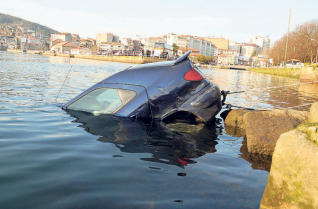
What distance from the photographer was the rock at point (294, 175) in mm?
2021

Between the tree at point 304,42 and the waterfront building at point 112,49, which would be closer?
the tree at point 304,42

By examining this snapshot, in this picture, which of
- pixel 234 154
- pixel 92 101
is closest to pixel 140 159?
pixel 234 154

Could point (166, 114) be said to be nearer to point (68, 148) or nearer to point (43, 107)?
point (68, 148)

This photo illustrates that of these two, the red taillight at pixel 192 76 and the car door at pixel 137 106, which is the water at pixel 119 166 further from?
the red taillight at pixel 192 76

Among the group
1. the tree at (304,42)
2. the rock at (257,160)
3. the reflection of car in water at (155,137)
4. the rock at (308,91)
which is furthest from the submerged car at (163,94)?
the tree at (304,42)

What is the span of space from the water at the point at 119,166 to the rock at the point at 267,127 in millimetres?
337

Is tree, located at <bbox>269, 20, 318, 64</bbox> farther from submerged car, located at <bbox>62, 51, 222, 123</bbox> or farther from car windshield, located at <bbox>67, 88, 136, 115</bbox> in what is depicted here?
car windshield, located at <bbox>67, 88, 136, 115</bbox>

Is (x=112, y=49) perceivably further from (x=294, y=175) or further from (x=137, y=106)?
(x=294, y=175)

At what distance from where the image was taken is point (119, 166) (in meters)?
3.63

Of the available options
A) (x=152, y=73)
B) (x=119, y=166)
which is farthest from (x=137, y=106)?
(x=119, y=166)

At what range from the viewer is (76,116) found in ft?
20.6

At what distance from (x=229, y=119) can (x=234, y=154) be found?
2.57 meters

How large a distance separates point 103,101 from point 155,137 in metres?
1.79

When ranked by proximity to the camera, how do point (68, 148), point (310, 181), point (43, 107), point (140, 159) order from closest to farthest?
point (310, 181) < point (140, 159) < point (68, 148) < point (43, 107)
